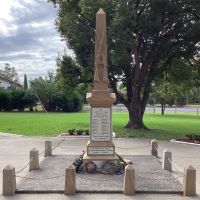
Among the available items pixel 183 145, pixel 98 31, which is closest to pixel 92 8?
pixel 183 145

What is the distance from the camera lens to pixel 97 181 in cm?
1223

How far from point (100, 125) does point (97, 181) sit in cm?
254

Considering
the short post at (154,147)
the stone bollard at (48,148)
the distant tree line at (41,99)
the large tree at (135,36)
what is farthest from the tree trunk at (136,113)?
the distant tree line at (41,99)

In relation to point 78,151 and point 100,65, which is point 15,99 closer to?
point 78,151

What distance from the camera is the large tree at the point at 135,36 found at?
26672mm

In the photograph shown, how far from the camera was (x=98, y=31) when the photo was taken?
14898mm

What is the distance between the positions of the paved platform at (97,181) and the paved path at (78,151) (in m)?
0.34

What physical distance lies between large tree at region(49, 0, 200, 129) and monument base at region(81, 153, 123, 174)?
13.0 meters

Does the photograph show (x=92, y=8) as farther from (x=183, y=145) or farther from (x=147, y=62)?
(x=183, y=145)

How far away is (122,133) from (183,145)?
19.8ft

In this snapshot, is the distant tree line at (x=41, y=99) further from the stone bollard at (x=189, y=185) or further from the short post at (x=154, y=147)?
the stone bollard at (x=189, y=185)

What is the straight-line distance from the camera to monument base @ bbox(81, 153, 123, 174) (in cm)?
1361

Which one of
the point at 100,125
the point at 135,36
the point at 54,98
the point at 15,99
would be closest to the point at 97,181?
the point at 100,125

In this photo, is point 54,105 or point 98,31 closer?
point 98,31
